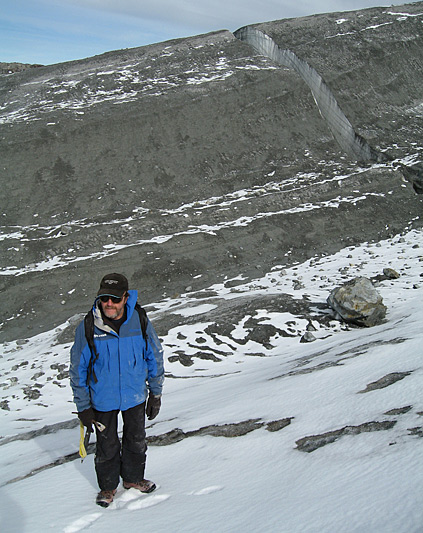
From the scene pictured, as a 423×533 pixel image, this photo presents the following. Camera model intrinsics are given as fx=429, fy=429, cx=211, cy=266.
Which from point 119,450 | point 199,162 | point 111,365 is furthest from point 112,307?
point 199,162

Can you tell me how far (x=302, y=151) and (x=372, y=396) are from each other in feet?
58.6

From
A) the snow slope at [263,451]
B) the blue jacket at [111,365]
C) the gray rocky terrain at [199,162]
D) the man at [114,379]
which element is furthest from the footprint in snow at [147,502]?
the gray rocky terrain at [199,162]

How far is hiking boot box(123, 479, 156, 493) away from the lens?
3.44m

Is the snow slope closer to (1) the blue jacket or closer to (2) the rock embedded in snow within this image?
(1) the blue jacket

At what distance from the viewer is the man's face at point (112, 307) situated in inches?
129

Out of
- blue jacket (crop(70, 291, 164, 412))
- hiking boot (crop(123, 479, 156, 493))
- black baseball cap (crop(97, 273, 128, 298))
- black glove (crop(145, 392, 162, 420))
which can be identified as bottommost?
hiking boot (crop(123, 479, 156, 493))

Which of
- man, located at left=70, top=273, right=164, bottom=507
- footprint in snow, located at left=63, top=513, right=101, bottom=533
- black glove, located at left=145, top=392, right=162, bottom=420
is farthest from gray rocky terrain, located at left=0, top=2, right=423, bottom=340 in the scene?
footprint in snow, located at left=63, top=513, right=101, bottom=533

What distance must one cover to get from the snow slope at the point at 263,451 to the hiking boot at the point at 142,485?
57 millimetres

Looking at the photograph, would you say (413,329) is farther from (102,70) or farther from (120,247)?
(102,70)

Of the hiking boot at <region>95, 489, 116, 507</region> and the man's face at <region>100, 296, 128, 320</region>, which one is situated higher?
the man's face at <region>100, 296, 128, 320</region>

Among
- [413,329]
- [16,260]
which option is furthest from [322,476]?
[16,260]

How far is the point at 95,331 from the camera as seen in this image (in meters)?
3.30

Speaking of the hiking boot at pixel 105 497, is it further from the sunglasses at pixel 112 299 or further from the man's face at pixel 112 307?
the sunglasses at pixel 112 299

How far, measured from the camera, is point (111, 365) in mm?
3336
